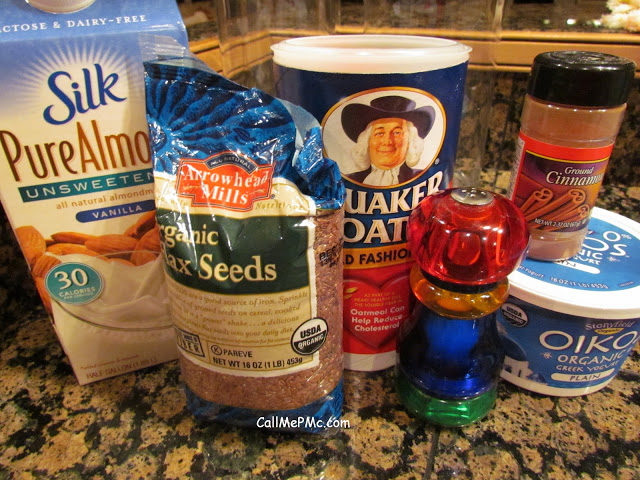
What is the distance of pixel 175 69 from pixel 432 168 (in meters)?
0.25

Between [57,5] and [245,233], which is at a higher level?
[57,5]

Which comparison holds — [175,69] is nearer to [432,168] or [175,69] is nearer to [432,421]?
[432,168]

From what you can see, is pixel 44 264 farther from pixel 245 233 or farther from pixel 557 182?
pixel 557 182

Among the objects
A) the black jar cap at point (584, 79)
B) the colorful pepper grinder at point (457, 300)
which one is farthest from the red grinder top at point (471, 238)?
the black jar cap at point (584, 79)

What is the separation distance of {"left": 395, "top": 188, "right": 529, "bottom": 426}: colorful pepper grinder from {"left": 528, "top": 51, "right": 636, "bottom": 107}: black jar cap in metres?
0.11

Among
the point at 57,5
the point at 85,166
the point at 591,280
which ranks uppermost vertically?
the point at 57,5

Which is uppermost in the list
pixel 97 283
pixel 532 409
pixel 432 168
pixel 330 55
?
pixel 330 55

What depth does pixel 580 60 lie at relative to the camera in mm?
434

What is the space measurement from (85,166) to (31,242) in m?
0.10

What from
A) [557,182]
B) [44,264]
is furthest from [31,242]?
[557,182]

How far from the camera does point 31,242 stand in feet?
1.54

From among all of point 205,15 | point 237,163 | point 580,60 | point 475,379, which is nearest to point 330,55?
point 237,163

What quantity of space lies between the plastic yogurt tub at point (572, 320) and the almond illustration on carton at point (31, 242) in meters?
0.48

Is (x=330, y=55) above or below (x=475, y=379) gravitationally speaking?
above
